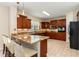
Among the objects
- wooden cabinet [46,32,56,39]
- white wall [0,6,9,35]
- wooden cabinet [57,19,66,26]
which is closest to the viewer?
white wall [0,6,9,35]

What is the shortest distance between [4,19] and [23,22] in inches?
12.3

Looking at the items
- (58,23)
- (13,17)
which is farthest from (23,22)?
(58,23)

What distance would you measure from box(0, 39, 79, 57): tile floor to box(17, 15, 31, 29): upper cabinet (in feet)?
1.30

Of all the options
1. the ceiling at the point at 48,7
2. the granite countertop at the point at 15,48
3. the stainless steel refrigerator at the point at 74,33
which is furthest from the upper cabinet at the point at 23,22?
the stainless steel refrigerator at the point at 74,33

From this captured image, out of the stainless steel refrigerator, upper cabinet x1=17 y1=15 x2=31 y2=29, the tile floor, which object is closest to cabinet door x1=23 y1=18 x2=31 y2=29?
upper cabinet x1=17 y1=15 x2=31 y2=29

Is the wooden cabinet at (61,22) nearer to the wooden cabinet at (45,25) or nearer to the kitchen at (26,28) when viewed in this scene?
the kitchen at (26,28)

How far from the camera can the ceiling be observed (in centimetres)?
162

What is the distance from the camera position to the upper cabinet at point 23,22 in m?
1.71

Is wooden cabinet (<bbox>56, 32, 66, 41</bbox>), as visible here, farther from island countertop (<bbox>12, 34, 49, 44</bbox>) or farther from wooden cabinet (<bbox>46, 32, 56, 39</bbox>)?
island countertop (<bbox>12, 34, 49, 44</bbox>)

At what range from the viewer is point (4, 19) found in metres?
1.60

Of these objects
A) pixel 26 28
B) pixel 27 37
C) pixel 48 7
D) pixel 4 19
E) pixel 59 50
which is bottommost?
pixel 59 50

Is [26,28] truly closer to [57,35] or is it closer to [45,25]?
[45,25]

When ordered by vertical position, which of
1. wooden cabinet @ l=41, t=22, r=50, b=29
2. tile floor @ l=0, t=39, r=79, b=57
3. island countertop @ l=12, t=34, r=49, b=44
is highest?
wooden cabinet @ l=41, t=22, r=50, b=29

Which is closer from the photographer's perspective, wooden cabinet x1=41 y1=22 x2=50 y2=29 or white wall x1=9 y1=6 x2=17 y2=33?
white wall x1=9 y1=6 x2=17 y2=33
